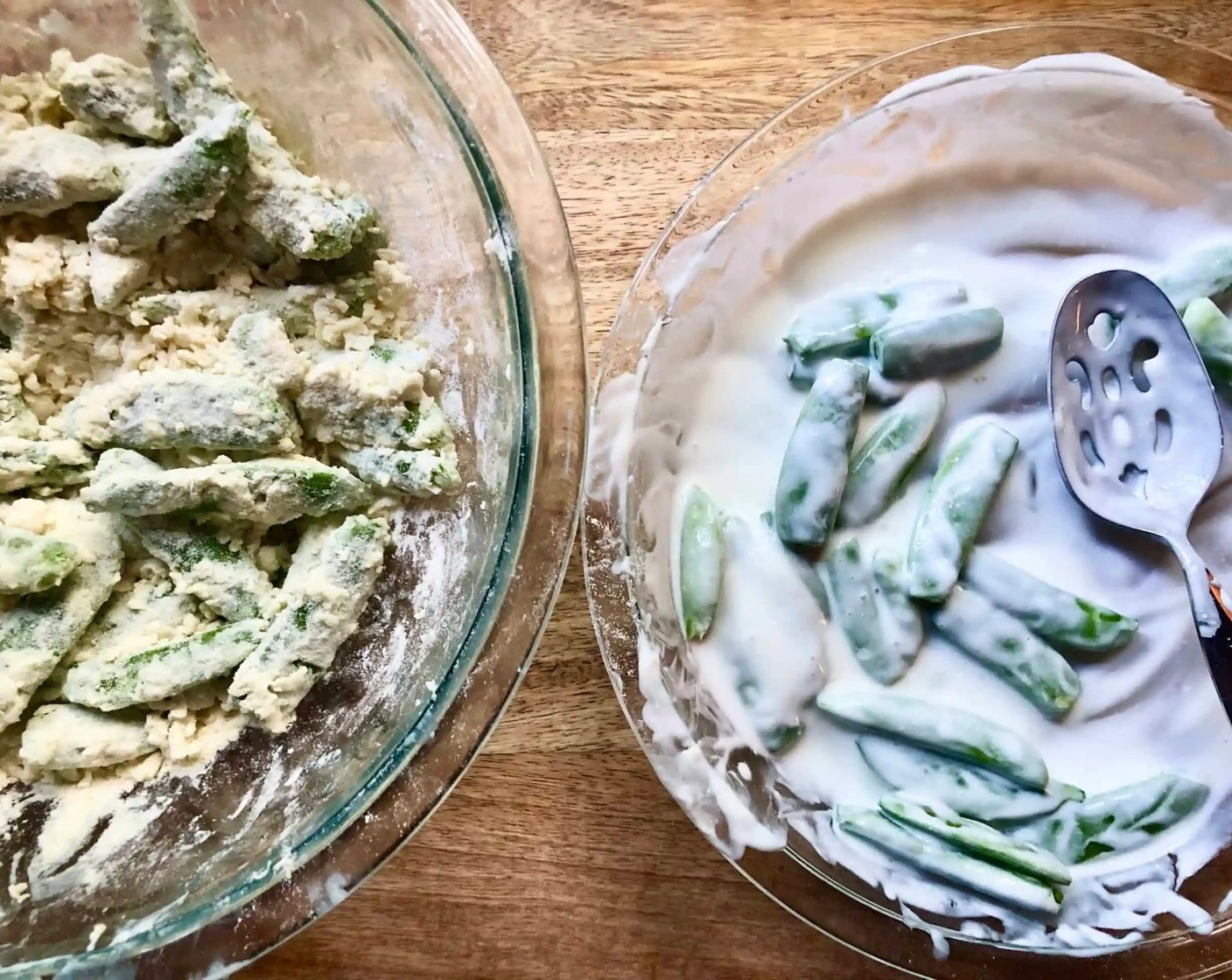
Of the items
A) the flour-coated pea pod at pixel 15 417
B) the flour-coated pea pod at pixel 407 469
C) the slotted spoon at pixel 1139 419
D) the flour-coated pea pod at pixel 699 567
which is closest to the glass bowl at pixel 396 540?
the flour-coated pea pod at pixel 407 469

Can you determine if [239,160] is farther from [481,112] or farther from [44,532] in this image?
[44,532]

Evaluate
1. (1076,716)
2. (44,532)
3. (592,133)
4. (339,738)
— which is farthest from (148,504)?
(1076,716)

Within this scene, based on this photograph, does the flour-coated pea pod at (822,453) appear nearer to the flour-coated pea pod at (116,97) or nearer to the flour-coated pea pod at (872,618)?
the flour-coated pea pod at (872,618)

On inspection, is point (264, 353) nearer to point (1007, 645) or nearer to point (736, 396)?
point (736, 396)

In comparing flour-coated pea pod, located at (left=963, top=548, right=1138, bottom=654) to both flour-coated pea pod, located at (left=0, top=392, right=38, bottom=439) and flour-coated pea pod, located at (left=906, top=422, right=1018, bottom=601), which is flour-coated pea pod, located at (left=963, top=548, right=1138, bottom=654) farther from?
flour-coated pea pod, located at (left=0, top=392, right=38, bottom=439)

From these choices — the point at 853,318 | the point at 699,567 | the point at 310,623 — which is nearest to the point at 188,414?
the point at 310,623

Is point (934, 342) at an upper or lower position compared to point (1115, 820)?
upper
